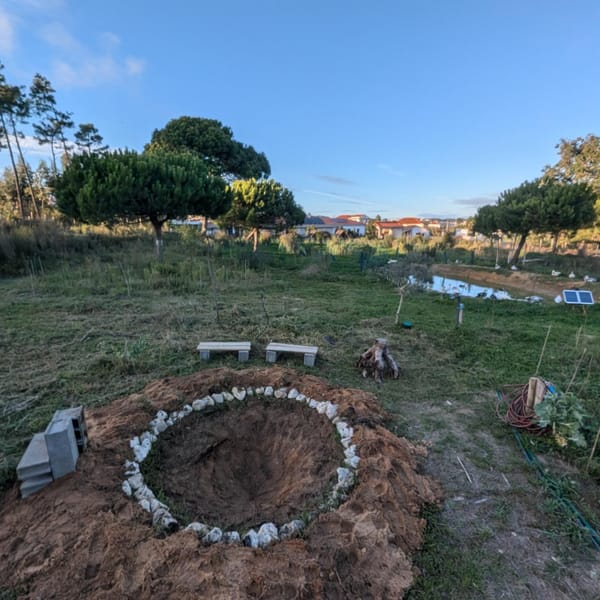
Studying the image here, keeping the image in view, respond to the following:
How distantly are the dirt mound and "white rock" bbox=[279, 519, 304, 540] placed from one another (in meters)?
0.07

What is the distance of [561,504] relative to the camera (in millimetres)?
2422

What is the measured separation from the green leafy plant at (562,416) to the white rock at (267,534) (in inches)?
111

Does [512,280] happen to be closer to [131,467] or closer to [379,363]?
[379,363]

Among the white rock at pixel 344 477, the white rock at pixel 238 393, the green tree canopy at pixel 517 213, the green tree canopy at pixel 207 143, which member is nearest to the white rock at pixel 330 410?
the white rock at pixel 344 477

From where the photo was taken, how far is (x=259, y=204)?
14234mm

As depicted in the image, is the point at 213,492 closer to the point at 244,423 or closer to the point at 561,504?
the point at 244,423

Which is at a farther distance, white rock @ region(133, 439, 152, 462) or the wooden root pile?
the wooden root pile

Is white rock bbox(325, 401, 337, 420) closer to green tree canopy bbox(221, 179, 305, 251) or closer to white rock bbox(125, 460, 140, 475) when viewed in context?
white rock bbox(125, 460, 140, 475)

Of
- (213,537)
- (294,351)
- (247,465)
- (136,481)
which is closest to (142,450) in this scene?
(136,481)

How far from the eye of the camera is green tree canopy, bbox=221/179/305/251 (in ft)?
47.0

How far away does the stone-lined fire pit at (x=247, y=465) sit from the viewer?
2150 mm

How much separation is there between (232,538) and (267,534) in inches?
8.3

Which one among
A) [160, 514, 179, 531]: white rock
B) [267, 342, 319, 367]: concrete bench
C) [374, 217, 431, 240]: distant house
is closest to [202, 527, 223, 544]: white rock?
[160, 514, 179, 531]: white rock

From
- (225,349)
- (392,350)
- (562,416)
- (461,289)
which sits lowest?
(461,289)
